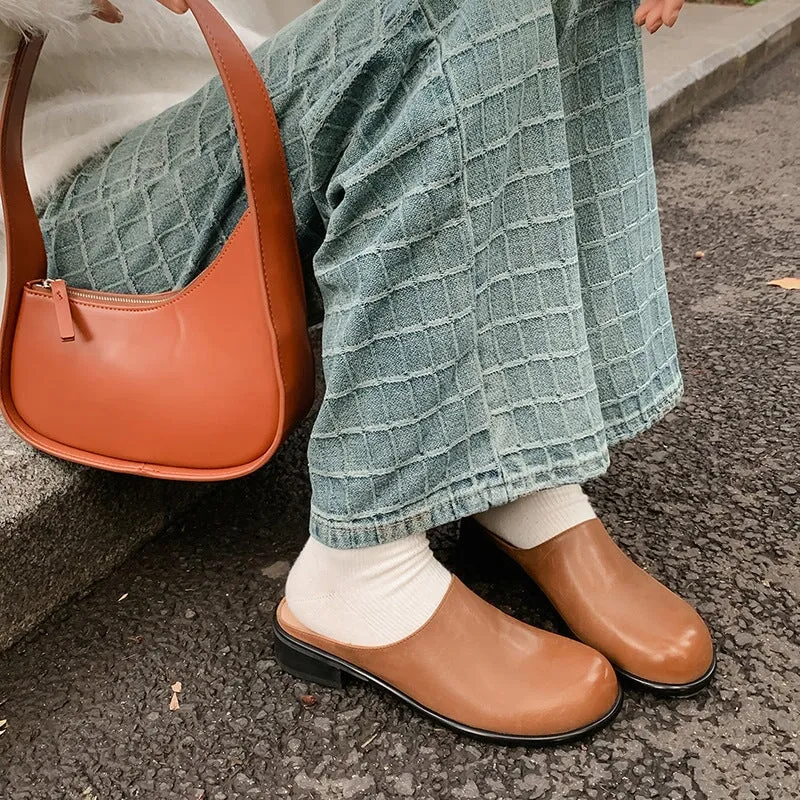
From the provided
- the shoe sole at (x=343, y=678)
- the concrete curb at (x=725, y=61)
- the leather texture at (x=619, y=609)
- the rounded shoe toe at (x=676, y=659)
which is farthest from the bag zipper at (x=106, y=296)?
the concrete curb at (x=725, y=61)

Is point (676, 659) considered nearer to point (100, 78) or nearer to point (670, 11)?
point (670, 11)

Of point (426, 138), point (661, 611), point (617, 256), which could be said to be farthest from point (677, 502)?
point (426, 138)

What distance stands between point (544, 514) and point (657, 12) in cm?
51

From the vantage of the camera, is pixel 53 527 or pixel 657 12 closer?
pixel 657 12

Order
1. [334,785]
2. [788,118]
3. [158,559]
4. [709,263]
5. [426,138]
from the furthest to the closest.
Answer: [788,118]
[709,263]
[158,559]
[334,785]
[426,138]

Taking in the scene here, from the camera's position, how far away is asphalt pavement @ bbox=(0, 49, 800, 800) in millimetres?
866

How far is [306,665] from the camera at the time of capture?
972mm

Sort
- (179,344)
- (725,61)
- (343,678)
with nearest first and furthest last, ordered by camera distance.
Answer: (179,344) → (343,678) → (725,61)

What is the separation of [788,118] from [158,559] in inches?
105

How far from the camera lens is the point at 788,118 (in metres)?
2.99

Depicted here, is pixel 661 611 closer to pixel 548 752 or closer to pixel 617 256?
pixel 548 752

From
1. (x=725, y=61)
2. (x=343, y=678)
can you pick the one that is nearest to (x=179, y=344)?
(x=343, y=678)

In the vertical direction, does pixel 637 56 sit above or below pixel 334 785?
above

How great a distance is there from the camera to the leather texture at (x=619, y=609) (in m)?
0.91
